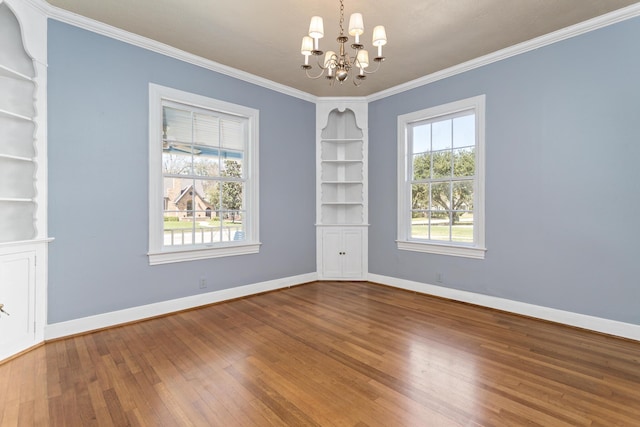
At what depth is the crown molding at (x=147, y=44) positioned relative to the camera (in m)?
2.69

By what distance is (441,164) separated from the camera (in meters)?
4.12

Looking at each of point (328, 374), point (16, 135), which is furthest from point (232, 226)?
point (328, 374)

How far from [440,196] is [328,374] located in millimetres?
2869

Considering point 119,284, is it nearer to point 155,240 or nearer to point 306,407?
point 155,240

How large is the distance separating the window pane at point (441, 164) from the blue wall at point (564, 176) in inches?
21.3

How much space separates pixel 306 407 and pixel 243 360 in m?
0.75

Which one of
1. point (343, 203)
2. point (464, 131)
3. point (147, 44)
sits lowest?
point (343, 203)

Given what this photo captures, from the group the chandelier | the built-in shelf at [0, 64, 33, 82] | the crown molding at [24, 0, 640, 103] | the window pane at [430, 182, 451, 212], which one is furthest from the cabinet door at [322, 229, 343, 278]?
the built-in shelf at [0, 64, 33, 82]

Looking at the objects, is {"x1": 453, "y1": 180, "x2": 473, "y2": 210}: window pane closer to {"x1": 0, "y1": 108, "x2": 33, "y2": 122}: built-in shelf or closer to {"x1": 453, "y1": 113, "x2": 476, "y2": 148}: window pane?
{"x1": 453, "y1": 113, "x2": 476, "y2": 148}: window pane

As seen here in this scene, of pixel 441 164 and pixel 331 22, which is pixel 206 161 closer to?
pixel 331 22

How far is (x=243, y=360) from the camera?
2365 millimetres

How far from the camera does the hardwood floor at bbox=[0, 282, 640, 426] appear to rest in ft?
5.70

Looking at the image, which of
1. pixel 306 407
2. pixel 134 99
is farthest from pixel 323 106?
pixel 306 407

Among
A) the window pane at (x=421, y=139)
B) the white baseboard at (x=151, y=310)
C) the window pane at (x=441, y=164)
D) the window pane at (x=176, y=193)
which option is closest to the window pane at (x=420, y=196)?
the window pane at (x=441, y=164)
